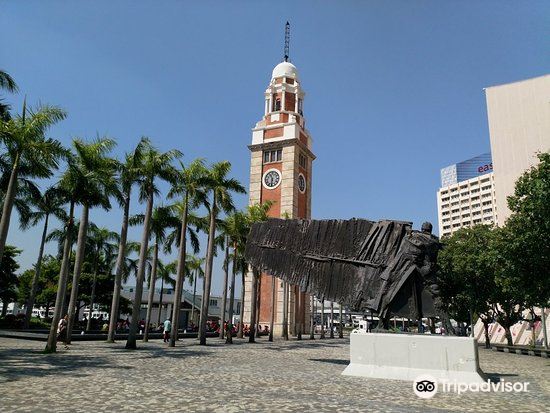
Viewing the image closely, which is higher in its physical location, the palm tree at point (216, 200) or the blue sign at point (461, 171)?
the blue sign at point (461, 171)

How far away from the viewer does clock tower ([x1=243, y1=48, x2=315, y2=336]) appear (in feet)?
162

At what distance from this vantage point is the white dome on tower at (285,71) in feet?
186

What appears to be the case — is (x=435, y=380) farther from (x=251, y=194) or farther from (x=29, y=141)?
(x=251, y=194)

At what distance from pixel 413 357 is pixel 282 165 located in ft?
130

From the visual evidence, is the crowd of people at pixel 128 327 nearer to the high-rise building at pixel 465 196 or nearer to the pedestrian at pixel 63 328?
the pedestrian at pixel 63 328

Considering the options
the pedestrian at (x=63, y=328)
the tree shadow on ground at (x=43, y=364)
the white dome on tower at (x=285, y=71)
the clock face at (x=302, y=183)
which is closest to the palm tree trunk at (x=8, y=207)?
the tree shadow on ground at (x=43, y=364)

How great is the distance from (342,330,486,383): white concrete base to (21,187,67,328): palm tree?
1490 cm

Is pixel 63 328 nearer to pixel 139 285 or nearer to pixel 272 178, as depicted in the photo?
pixel 139 285

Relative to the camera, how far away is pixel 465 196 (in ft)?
411

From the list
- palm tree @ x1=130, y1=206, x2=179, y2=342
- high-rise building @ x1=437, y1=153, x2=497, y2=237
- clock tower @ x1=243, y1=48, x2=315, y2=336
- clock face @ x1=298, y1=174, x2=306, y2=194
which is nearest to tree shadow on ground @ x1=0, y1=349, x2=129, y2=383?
palm tree @ x1=130, y1=206, x2=179, y2=342

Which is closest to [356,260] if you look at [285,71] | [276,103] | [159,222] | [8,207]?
[8,207]

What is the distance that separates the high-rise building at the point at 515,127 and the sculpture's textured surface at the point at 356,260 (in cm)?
4769

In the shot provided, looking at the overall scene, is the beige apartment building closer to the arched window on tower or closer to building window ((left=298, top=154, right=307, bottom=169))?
building window ((left=298, top=154, right=307, bottom=169))

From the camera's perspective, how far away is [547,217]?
62.0ft
